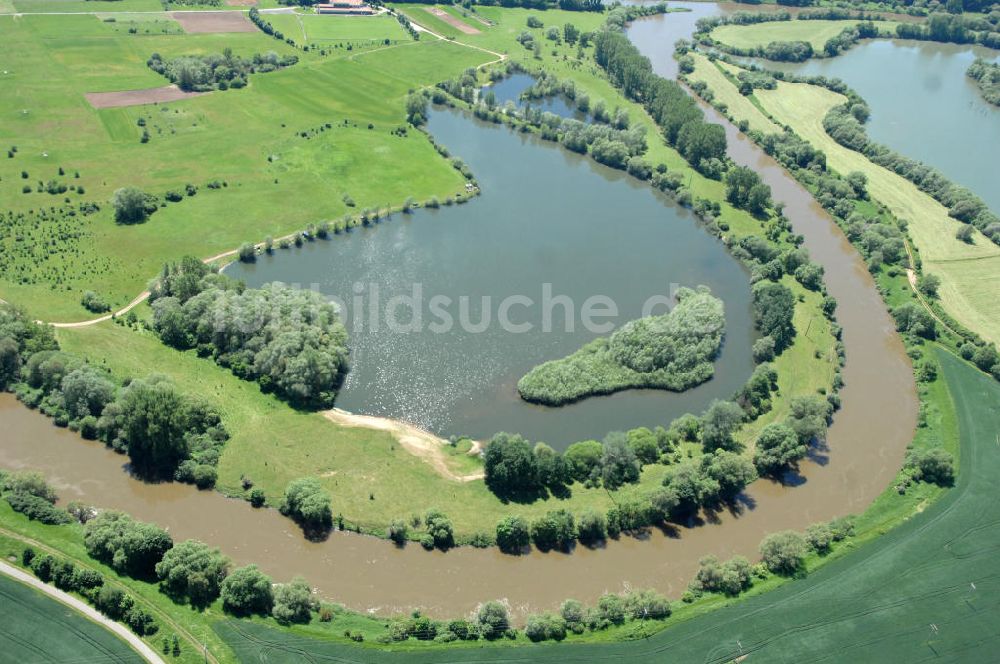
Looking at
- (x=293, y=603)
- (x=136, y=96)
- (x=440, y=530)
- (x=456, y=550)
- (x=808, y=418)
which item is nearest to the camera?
(x=293, y=603)

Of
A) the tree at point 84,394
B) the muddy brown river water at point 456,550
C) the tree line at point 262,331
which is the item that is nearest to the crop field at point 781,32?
the muddy brown river water at point 456,550

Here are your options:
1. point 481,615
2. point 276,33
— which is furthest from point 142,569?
point 276,33

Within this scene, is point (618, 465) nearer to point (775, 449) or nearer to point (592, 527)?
point (592, 527)

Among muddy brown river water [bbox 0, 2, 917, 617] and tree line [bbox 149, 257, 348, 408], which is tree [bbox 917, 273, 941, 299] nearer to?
muddy brown river water [bbox 0, 2, 917, 617]

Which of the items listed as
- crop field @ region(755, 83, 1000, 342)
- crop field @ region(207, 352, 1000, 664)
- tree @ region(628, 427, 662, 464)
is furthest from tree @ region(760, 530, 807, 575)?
crop field @ region(755, 83, 1000, 342)

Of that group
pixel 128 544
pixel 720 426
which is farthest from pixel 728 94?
pixel 128 544
